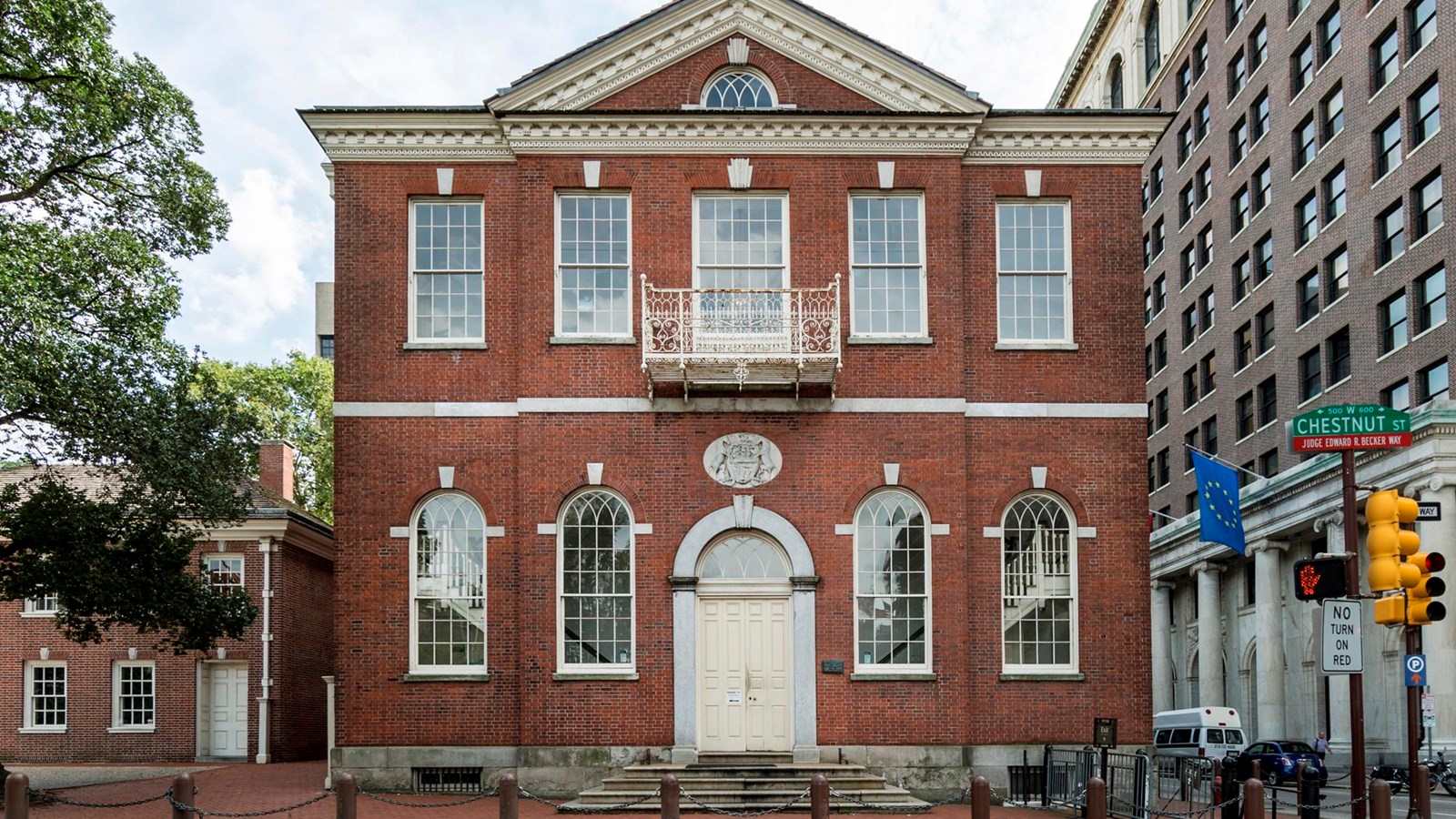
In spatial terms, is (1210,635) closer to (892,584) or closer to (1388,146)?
(1388,146)

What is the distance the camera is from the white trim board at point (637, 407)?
22297 millimetres

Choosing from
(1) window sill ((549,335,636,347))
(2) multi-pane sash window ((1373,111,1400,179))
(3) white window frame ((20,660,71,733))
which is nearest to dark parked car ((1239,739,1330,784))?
(2) multi-pane sash window ((1373,111,1400,179))

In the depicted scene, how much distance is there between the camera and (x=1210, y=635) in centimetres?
5138

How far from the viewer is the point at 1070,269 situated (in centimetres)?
2303

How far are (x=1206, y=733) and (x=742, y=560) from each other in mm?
20603

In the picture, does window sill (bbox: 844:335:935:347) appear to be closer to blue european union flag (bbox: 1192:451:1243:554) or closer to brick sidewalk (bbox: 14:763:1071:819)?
blue european union flag (bbox: 1192:451:1243:554)

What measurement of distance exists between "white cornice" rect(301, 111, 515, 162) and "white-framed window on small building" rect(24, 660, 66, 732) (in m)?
18.0

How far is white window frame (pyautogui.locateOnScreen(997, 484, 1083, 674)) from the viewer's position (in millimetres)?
22281

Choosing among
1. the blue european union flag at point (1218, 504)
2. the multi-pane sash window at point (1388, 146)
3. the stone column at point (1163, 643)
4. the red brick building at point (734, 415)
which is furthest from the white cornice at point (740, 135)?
the stone column at point (1163, 643)

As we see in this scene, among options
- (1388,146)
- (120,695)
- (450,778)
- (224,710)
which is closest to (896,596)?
(450,778)

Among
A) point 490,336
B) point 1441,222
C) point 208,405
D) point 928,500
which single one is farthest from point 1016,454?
point 1441,222

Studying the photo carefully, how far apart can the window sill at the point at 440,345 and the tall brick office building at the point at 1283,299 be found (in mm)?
23911

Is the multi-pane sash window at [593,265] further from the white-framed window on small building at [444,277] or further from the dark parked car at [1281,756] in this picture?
the dark parked car at [1281,756]

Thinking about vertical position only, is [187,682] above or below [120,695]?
above
